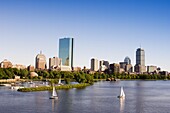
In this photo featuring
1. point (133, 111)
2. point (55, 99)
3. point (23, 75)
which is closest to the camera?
point (133, 111)

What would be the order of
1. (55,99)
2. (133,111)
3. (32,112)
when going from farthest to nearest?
(55,99)
(133,111)
(32,112)

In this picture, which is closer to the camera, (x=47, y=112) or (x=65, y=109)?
(x=47, y=112)

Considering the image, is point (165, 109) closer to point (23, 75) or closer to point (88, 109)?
point (88, 109)

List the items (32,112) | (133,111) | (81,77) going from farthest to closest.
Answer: (81,77), (133,111), (32,112)

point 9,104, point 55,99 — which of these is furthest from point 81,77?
point 9,104

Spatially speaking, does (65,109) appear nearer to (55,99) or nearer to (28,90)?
(55,99)

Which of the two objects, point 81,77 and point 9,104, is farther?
point 81,77

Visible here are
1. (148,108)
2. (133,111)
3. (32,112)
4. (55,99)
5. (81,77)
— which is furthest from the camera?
(81,77)

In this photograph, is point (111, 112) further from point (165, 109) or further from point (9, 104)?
point (9, 104)

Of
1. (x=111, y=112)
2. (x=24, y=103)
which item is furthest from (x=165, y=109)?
(x=24, y=103)
